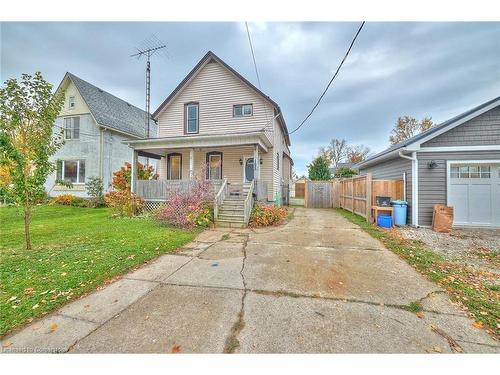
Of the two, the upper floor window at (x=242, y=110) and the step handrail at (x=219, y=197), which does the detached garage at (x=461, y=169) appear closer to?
the step handrail at (x=219, y=197)

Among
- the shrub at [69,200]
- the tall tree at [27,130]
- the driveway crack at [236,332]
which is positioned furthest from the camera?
the shrub at [69,200]

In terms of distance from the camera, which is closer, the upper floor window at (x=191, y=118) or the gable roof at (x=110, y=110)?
the upper floor window at (x=191, y=118)

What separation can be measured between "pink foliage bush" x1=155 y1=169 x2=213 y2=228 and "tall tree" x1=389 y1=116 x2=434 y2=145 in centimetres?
3239

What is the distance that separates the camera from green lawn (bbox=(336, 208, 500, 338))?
8.93 feet

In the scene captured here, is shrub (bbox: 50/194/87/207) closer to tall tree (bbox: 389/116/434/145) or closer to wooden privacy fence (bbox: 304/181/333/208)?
wooden privacy fence (bbox: 304/181/333/208)

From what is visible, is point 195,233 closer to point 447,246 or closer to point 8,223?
point 447,246

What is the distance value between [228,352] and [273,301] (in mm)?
1081

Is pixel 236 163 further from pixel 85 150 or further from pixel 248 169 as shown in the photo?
pixel 85 150

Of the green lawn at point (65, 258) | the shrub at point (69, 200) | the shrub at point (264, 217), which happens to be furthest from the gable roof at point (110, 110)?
the shrub at point (264, 217)

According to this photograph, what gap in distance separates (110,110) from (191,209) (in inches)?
577

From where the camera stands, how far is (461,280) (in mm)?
3758

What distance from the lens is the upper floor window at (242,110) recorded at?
Answer: 1279cm

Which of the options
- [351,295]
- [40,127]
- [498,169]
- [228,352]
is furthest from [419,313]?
[498,169]

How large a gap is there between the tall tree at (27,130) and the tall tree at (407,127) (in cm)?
3685
